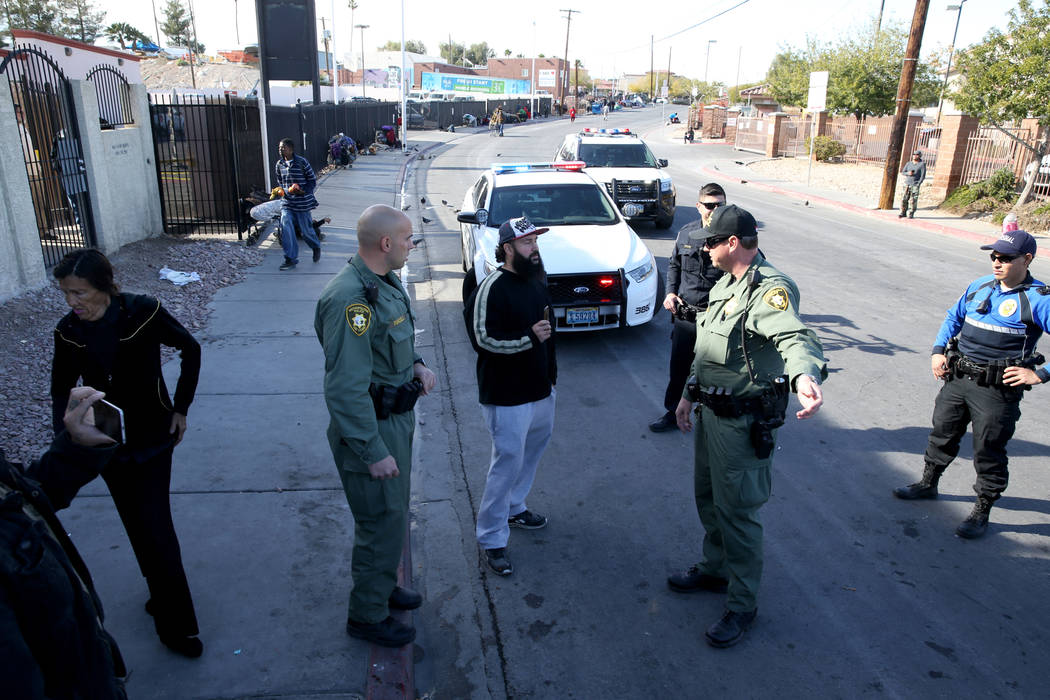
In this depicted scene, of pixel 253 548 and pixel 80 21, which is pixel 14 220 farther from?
pixel 80 21

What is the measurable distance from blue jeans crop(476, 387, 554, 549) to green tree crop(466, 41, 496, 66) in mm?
162882

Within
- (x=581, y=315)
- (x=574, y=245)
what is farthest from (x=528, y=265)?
(x=574, y=245)

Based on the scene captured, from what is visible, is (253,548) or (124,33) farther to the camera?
(124,33)

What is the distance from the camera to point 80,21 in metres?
65.6

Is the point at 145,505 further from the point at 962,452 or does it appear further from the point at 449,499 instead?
the point at 962,452

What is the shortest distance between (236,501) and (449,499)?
4.43ft

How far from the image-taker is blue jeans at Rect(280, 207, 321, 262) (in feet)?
34.7

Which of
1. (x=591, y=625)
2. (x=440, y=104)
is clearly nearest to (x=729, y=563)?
(x=591, y=625)

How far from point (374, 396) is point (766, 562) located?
99.5 inches

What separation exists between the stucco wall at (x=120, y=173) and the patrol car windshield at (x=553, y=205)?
5.64 meters

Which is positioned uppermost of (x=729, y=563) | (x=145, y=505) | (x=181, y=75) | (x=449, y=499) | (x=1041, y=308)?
(x=181, y=75)

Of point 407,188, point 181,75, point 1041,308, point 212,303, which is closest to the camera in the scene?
point 1041,308

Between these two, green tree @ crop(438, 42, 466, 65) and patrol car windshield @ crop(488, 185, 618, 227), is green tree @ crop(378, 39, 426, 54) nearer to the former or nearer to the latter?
green tree @ crop(438, 42, 466, 65)

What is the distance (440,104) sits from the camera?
50938 millimetres
